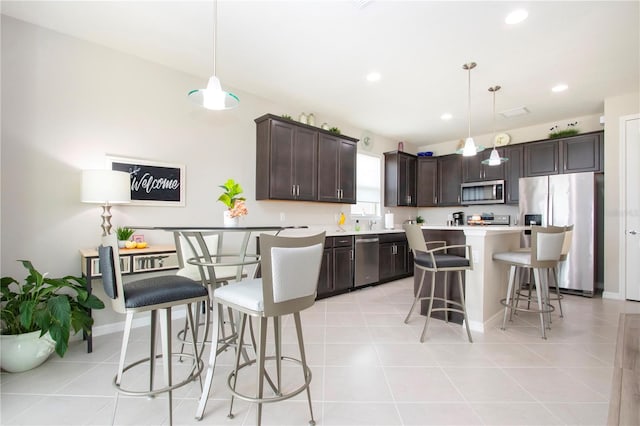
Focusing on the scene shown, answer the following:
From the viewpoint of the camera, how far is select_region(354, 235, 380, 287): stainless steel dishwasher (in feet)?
15.1

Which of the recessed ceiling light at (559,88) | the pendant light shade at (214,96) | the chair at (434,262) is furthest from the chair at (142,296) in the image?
the recessed ceiling light at (559,88)

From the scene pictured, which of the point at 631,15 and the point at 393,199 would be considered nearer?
the point at 631,15

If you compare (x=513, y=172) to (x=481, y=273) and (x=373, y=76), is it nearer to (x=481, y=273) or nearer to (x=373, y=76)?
(x=481, y=273)

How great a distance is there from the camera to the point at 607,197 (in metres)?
4.19

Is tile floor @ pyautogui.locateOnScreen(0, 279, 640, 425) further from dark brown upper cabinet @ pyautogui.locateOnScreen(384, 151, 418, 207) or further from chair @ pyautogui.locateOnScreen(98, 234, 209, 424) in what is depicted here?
dark brown upper cabinet @ pyautogui.locateOnScreen(384, 151, 418, 207)

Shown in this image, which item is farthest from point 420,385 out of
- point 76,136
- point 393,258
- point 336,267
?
point 76,136

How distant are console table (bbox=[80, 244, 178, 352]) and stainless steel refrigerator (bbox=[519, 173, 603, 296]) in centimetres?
525

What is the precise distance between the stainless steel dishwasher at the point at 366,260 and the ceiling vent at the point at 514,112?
112 inches

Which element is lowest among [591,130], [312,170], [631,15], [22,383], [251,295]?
[22,383]

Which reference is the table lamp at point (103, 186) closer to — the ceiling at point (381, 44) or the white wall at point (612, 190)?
the ceiling at point (381, 44)

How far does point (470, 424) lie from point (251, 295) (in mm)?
1397

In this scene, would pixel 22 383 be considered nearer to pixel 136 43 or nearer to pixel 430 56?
pixel 136 43

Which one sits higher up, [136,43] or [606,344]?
[136,43]

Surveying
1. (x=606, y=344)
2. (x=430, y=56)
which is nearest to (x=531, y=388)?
(x=606, y=344)
